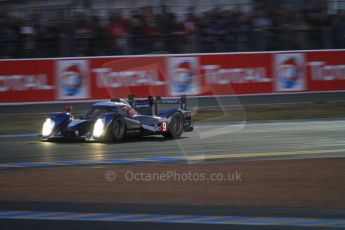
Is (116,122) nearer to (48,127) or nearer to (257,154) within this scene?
(48,127)

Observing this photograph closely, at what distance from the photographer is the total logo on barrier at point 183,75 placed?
19.3m

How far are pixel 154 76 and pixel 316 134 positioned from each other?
6.42m

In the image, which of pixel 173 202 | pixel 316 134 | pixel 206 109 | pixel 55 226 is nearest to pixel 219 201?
pixel 173 202

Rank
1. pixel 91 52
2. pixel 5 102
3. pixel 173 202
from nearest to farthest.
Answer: pixel 173 202
pixel 5 102
pixel 91 52

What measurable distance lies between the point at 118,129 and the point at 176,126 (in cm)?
147

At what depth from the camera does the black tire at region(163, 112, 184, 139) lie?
13789mm

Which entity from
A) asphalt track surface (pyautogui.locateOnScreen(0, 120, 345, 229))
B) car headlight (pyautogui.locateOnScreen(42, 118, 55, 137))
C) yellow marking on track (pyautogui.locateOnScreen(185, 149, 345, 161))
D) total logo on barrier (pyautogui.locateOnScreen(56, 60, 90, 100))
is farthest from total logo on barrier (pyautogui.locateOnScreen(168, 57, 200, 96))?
yellow marking on track (pyautogui.locateOnScreen(185, 149, 345, 161))

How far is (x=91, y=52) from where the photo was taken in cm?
1939

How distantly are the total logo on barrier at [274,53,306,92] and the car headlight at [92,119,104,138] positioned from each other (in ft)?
29.6

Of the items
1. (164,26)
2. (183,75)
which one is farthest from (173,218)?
(164,26)

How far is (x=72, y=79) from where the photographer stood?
1866 centimetres

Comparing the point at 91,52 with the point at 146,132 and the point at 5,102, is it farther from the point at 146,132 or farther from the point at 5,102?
the point at 146,132

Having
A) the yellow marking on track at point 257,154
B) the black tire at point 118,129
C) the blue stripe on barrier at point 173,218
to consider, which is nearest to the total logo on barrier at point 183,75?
the black tire at point 118,129

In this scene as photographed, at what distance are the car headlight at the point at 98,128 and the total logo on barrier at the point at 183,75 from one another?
21.7 ft
